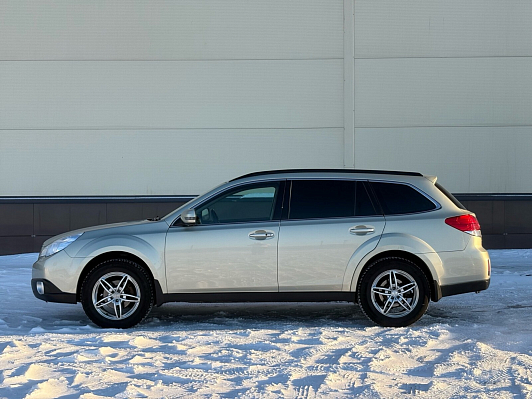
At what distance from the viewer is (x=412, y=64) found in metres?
15.9

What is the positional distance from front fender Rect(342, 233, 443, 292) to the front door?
84cm

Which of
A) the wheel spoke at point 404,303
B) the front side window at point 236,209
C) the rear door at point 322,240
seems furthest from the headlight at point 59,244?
the wheel spoke at point 404,303

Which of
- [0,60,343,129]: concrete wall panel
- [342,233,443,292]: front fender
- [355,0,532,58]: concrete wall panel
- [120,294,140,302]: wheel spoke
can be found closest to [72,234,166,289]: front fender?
[120,294,140,302]: wheel spoke

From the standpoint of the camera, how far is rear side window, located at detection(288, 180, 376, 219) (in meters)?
8.15

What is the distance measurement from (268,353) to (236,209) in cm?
184

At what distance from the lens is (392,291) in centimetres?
804

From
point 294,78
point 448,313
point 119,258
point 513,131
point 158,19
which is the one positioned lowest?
point 448,313

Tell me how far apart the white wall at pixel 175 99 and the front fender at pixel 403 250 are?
315 inches

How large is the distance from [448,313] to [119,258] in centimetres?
387

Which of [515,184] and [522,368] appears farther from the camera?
[515,184]

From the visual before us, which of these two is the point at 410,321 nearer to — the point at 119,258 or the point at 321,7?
the point at 119,258

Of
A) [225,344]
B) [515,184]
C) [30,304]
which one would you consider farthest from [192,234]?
[515,184]

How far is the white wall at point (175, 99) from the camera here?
626 inches

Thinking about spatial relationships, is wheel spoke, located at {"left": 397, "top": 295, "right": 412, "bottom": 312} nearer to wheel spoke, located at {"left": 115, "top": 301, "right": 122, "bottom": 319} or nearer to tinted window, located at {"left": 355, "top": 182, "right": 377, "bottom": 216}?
tinted window, located at {"left": 355, "top": 182, "right": 377, "bottom": 216}
